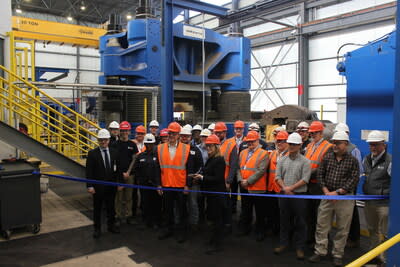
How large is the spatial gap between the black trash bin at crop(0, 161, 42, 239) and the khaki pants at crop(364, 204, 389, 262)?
4490 mm

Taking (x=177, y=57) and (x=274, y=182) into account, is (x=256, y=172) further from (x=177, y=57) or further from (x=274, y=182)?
(x=177, y=57)

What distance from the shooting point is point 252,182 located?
4.90m

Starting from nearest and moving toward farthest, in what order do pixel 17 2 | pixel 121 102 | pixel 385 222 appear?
pixel 385 222 → pixel 121 102 → pixel 17 2

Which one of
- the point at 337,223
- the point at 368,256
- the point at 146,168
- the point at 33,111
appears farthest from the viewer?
the point at 33,111

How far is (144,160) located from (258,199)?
1.87 meters

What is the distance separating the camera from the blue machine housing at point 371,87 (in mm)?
6023

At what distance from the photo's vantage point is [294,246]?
15.7 feet

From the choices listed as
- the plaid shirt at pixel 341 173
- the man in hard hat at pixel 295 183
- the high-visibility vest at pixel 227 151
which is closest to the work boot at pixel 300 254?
the man in hard hat at pixel 295 183

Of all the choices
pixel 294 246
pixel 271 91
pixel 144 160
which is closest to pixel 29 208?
pixel 144 160

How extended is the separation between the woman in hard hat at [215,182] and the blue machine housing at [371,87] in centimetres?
321

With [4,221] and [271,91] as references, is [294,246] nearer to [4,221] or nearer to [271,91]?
[4,221]

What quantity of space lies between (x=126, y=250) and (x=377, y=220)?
10.4 ft

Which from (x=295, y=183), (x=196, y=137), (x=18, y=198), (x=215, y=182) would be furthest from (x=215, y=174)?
(x=18, y=198)

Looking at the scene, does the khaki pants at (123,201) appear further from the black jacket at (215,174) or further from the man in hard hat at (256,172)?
the man in hard hat at (256,172)
